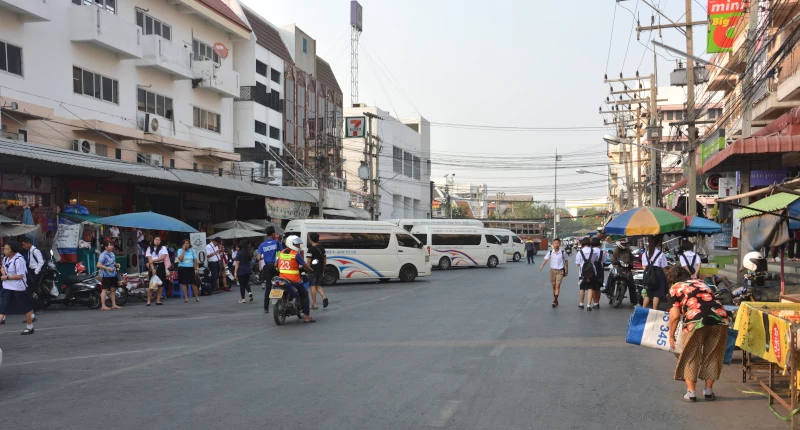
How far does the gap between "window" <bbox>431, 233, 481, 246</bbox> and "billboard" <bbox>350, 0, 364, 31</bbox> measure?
30419mm

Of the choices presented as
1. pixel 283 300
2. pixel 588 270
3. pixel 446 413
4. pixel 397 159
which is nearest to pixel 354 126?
pixel 397 159

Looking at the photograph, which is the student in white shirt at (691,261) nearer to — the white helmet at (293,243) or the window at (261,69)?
the white helmet at (293,243)

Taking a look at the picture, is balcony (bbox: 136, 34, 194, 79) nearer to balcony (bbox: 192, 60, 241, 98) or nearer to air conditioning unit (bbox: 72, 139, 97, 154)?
balcony (bbox: 192, 60, 241, 98)

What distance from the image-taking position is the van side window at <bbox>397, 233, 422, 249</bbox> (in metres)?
27.0

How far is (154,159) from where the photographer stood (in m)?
28.8

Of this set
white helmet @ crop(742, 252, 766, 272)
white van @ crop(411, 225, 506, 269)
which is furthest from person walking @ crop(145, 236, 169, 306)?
white van @ crop(411, 225, 506, 269)

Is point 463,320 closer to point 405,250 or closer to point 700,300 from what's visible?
point 700,300

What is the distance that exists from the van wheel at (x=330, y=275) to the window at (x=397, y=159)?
41120 millimetres

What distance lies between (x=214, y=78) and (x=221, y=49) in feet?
7.74

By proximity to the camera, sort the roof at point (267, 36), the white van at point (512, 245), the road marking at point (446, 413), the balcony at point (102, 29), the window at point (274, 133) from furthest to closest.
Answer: the white van at point (512, 245) < the window at point (274, 133) < the roof at point (267, 36) < the balcony at point (102, 29) < the road marking at point (446, 413)

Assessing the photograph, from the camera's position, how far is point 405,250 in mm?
27031

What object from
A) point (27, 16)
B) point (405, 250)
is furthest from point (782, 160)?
point (27, 16)

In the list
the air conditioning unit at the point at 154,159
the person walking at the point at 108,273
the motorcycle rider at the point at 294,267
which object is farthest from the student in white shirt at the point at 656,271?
the air conditioning unit at the point at 154,159

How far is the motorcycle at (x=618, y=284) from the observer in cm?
1675
